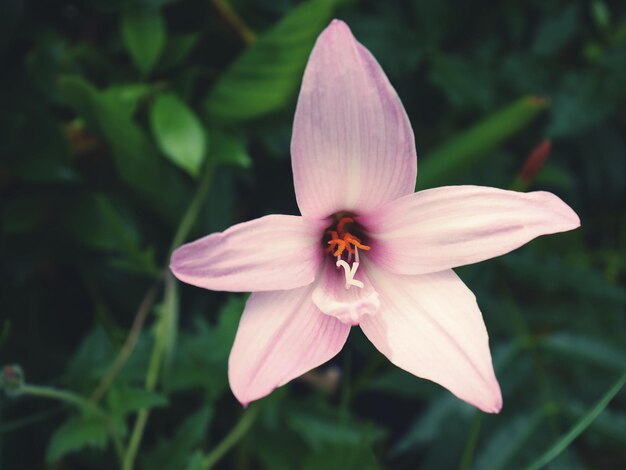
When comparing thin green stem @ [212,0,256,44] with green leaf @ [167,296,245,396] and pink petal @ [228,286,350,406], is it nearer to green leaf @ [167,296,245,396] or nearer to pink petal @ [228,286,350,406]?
green leaf @ [167,296,245,396]

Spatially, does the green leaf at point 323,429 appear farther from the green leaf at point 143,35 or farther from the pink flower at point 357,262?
the green leaf at point 143,35

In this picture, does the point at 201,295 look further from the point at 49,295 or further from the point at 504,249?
the point at 504,249

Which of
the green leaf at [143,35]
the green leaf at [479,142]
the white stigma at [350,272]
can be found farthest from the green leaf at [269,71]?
the white stigma at [350,272]

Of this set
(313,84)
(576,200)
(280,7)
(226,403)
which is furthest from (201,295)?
(576,200)

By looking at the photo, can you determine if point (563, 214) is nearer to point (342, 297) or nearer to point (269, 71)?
point (342, 297)

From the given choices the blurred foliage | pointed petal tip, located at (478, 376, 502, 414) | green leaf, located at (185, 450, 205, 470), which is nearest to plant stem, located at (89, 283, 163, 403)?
the blurred foliage

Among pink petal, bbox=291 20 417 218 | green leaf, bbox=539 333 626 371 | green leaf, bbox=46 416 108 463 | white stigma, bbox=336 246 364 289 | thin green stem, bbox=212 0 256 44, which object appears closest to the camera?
pink petal, bbox=291 20 417 218
